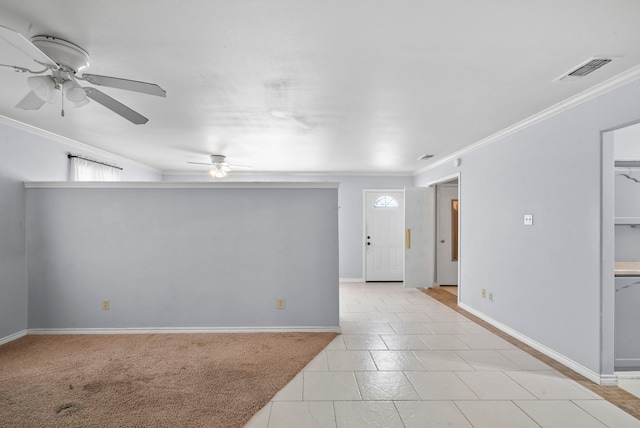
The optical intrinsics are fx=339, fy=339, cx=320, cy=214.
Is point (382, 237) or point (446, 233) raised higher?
point (446, 233)

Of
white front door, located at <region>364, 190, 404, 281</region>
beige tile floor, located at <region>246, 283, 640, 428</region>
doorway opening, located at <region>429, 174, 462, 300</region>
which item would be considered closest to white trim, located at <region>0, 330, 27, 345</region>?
beige tile floor, located at <region>246, 283, 640, 428</region>

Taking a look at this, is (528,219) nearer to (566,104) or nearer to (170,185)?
(566,104)

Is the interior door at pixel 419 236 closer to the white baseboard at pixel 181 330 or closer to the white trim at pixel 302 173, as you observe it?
the white trim at pixel 302 173

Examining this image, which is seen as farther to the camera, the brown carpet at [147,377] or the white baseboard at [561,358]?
the white baseboard at [561,358]

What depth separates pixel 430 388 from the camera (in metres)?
2.82

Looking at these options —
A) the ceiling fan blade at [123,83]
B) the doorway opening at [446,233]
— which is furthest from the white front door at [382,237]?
the ceiling fan blade at [123,83]

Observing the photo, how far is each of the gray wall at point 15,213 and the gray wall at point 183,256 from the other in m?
0.11

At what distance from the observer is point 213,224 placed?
14.0 feet

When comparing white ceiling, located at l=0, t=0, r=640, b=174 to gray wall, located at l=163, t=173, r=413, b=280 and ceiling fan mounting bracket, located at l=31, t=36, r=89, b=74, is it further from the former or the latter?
gray wall, located at l=163, t=173, r=413, b=280

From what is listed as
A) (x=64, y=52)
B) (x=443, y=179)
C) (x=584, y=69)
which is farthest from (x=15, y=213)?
(x=443, y=179)

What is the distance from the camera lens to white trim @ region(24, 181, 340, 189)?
4.12m

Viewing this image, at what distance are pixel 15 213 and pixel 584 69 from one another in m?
5.85

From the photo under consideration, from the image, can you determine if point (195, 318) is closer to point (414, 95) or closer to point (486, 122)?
point (414, 95)

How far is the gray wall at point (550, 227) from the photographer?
2916mm
